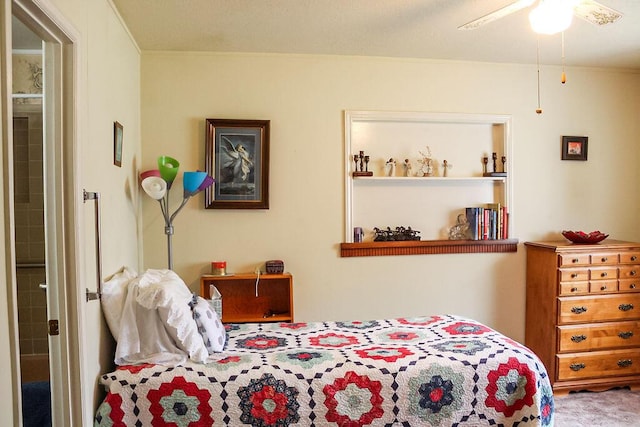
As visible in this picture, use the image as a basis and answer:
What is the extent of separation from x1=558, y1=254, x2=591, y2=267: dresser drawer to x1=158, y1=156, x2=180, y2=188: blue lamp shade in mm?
2775

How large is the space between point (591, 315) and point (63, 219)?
342 cm

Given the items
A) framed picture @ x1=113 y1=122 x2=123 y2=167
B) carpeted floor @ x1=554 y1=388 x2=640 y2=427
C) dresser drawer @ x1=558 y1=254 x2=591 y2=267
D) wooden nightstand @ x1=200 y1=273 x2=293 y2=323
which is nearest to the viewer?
framed picture @ x1=113 y1=122 x2=123 y2=167

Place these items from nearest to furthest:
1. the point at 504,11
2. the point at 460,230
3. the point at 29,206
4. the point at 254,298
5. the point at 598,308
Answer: the point at 504,11, the point at 29,206, the point at 598,308, the point at 254,298, the point at 460,230

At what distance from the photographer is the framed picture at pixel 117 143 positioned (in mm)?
2509

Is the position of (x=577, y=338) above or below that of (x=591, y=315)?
below

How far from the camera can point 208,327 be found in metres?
2.38

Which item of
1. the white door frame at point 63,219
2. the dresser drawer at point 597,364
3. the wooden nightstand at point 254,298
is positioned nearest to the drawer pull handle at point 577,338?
the dresser drawer at point 597,364

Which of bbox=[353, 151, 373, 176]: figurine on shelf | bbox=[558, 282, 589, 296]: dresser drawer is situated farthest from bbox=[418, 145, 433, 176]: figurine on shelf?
bbox=[558, 282, 589, 296]: dresser drawer

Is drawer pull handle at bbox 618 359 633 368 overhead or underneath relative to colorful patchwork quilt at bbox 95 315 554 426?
underneath

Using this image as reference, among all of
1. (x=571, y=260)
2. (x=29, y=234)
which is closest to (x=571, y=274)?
(x=571, y=260)

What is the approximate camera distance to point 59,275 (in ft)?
5.93

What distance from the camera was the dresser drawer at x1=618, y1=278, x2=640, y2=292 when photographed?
3305 millimetres

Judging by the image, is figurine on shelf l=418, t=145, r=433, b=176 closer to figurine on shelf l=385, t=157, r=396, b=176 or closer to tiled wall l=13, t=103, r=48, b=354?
figurine on shelf l=385, t=157, r=396, b=176

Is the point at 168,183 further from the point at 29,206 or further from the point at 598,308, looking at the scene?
the point at 598,308
